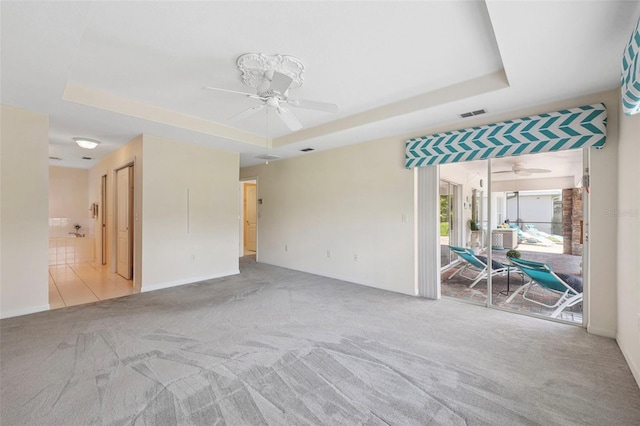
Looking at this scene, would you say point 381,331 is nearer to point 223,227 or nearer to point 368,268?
point 368,268

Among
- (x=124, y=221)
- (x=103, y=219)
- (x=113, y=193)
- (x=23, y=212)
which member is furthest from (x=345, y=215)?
(x=103, y=219)

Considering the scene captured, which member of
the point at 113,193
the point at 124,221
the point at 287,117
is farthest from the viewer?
the point at 113,193

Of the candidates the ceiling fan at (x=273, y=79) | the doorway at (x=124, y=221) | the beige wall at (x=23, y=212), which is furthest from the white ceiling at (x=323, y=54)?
the doorway at (x=124, y=221)

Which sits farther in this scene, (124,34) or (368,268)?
(368,268)

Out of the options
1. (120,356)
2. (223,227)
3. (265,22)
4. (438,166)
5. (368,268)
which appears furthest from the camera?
(223,227)

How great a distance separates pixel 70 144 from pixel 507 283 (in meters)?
8.06

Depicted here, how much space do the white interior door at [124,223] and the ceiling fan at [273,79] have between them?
3638mm

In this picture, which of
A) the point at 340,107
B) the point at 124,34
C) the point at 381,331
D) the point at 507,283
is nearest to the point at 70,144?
the point at 124,34

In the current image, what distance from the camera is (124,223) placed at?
17.9 feet

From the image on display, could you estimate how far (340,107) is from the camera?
3.76 m

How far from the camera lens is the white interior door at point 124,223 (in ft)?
17.1

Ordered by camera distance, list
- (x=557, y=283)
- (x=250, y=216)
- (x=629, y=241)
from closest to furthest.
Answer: (x=629, y=241), (x=557, y=283), (x=250, y=216)

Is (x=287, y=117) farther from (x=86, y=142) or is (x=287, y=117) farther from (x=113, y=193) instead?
(x=113, y=193)

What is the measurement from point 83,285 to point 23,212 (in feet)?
6.20
